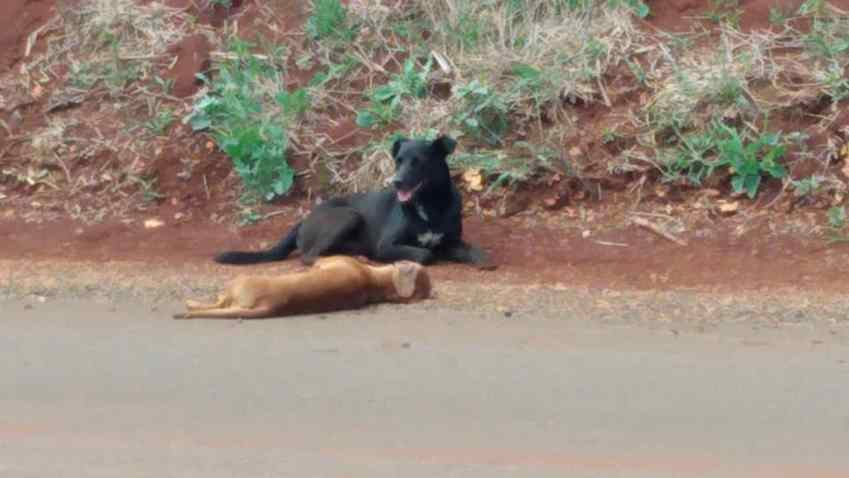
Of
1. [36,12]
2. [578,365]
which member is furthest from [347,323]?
[36,12]

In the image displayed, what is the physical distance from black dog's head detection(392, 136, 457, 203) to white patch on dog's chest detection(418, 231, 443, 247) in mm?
273

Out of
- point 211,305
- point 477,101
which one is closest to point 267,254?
point 477,101

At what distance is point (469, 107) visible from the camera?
42.3ft

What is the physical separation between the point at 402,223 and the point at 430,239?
253mm

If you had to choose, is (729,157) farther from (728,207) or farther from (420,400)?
(420,400)

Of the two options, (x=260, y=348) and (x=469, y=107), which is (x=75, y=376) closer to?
(x=260, y=348)

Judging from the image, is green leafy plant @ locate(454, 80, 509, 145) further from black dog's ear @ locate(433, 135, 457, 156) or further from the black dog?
black dog's ear @ locate(433, 135, 457, 156)

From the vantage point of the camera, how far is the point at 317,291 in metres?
8.73

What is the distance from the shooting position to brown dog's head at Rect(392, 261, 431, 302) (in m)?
9.12

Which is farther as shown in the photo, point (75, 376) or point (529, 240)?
point (529, 240)

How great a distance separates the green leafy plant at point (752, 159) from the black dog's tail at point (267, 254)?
304 centimetres

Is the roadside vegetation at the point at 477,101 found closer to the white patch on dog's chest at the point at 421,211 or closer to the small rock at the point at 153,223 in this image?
the small rock at the point at 153,223

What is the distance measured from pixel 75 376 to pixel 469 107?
605 cm

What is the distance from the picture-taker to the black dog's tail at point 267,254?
1135 centimetres
